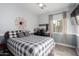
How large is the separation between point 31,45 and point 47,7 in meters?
0.65

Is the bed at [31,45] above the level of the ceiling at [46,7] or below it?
below

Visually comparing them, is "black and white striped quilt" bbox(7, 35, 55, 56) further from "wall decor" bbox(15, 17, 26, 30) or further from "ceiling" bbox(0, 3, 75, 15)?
"ceiling" bbox(0, 3, 75, 15)

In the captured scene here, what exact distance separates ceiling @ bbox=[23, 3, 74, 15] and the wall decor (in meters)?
0.20

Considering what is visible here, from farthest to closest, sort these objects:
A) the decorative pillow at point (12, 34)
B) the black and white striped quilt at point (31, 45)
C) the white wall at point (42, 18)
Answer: the white wall at point (42, 18) < the decorative pillow at point (12, 34) < the black and white striped quilt at point (31, 45)

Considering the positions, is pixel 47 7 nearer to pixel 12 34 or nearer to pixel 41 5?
pixel 41 5

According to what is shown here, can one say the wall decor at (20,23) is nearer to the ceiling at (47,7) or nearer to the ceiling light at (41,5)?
the ceiling at (47,7)

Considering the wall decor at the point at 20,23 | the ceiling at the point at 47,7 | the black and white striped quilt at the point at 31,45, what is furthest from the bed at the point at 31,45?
the ceiling at the point at 47,7

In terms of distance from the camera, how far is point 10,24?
129 cm

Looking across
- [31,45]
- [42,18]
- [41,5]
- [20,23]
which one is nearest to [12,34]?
[20,23]

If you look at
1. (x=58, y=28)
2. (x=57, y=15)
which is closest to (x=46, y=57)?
(x=58, y=28)

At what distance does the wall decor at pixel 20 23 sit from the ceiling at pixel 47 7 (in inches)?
8.0

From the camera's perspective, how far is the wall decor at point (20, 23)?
1309mm

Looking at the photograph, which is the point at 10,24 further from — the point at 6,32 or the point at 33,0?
the point at 33,0

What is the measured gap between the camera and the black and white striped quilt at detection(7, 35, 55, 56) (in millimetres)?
1145
